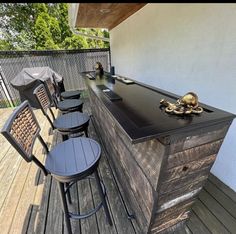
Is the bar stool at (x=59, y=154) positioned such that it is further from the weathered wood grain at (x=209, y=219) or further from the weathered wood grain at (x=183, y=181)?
the weathered wood grain at (x=209, y=219)

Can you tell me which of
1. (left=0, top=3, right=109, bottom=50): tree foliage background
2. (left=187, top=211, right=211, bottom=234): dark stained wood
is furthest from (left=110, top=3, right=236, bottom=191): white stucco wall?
(left=0, top=3, right=109, bottom=50): tree foliage background

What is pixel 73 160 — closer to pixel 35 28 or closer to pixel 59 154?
pixel 59 154

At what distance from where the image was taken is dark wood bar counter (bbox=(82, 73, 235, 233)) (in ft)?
2.47

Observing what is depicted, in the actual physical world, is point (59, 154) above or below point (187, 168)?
below

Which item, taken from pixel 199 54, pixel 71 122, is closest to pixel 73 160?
pixel 71 122

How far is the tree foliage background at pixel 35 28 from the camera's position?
8.00 meters

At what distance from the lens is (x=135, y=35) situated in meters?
3.12

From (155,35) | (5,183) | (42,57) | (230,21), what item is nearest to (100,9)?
(155,35)

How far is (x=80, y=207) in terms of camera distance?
1.48m

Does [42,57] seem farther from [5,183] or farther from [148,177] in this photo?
[148,177]

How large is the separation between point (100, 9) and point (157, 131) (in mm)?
3098

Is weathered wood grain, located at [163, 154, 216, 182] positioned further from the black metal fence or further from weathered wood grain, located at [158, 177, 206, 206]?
the black metal fence

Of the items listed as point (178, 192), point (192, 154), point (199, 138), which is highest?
point (199, 138)

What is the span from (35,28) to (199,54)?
9.15 m
